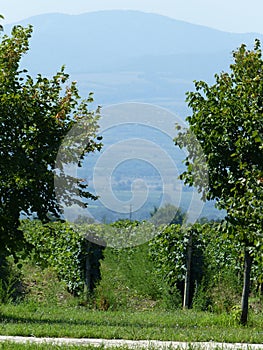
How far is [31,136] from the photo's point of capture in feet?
45.6

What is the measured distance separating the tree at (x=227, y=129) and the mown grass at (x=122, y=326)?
90 cm

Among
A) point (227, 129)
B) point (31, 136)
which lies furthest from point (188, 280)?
point (31, 136)

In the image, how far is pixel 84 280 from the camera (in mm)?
20578

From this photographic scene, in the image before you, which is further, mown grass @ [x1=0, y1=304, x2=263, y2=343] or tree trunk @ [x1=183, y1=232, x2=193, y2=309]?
tree trunk @ [x1=183, y1=232, x2=193, y2=309]

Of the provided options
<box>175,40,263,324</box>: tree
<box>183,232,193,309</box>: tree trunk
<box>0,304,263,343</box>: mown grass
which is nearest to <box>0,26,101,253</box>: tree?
<box>0,304,263,343</box>: mown grass

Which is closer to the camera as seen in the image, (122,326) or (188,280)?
(122,326)

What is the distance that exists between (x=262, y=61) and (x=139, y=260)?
9514mm

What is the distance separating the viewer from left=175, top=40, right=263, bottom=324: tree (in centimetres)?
1295

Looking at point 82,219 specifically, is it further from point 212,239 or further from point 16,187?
point 16,187

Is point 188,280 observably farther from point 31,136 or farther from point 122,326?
point 31,136

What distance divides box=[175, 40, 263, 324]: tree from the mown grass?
90cm

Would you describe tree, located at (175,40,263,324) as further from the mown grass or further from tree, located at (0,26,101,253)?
tree, located at (0,26,101,253)

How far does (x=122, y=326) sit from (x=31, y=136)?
3768mm

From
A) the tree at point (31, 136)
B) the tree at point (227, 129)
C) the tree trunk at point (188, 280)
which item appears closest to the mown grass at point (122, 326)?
the tree at point (227, 129)
